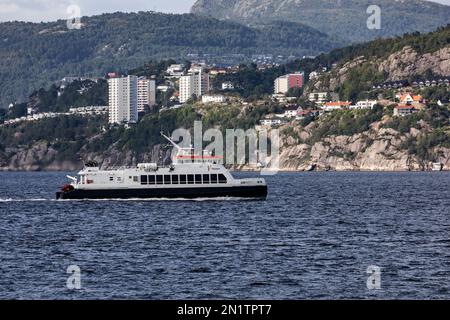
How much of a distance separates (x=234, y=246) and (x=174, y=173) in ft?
152

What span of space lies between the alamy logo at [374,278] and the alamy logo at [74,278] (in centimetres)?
1298

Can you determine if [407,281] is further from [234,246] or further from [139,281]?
[234,246]

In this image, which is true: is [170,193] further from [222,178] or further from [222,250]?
[222,250]

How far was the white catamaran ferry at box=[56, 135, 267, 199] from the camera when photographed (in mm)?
116562

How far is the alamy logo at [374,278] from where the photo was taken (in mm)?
49438

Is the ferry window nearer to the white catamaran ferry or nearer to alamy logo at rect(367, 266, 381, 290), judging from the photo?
the white catamaran ferry

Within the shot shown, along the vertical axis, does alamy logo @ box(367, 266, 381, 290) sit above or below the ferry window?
below

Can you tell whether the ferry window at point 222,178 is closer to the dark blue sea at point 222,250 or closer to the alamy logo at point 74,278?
the dark blue sea at point 222,250

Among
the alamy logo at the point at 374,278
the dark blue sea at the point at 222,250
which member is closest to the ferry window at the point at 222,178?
the dark blue sea at the point at 222,250

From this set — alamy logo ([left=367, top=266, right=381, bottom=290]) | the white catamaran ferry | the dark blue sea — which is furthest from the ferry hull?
alamy logo ([left=367, top=266, right=381, bottom=290])

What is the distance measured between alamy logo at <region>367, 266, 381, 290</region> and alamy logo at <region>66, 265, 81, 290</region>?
12979 millimetres

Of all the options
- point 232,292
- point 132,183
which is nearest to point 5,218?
point 132,183

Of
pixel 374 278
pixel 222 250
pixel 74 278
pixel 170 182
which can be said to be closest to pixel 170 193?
pixel 170 182
